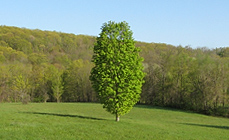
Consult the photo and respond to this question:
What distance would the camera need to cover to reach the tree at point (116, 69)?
2680 cm

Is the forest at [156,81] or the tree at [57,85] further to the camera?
the tree at [57,85]

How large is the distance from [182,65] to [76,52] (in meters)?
72.6

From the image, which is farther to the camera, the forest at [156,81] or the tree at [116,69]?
the forest at [156,81]

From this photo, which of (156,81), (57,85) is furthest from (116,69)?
(57,85)

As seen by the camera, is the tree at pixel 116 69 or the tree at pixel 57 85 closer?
the tree at pixel 116 69

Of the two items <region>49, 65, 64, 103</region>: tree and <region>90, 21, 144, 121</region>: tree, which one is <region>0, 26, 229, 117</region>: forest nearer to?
<region>49, 65, 64, 103</region>: tree

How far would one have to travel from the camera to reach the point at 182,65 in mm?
69250

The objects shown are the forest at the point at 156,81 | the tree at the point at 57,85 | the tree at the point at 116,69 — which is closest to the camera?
the tree at the point at 116,69

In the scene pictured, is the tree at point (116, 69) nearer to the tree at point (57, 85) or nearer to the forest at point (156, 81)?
the forest at point (156, 81)

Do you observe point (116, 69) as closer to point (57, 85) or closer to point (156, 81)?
point (156, 81)

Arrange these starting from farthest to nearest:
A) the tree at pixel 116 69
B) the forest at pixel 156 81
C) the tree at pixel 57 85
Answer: the tree at pixel 57 85 → the forest at pixel 156 81 → the tree at pixel 116 69

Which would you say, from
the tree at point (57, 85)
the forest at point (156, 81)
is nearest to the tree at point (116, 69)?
the forest at point (156, 81)

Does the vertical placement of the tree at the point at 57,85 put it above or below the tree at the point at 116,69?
below

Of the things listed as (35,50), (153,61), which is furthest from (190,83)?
(35,50)
